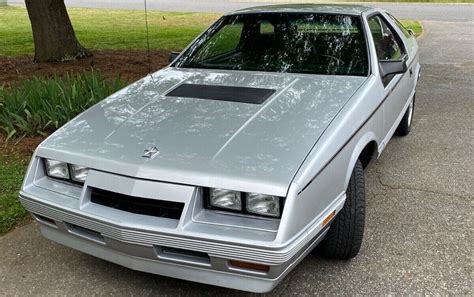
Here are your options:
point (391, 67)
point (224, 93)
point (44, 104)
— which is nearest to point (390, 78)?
point (391, 67)

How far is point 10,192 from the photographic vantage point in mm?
3723

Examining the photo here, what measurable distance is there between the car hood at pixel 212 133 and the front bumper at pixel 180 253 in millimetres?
262

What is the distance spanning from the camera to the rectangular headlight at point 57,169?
2.59m

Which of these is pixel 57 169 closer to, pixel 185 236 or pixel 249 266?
pixel 185 236

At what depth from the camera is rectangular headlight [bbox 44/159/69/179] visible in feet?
8.50

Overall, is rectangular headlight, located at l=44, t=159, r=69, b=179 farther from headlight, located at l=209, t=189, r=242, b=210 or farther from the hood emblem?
headlight, located at l=209, t=189, r=242, b=210

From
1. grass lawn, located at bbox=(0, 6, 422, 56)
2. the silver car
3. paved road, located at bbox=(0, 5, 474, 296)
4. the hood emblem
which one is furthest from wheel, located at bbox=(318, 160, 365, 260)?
grass lawn, located at bbox=(0, 6, 422, 56)

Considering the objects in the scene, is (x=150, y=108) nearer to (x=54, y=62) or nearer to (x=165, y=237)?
(x=165, y=237)

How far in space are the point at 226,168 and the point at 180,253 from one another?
445mm

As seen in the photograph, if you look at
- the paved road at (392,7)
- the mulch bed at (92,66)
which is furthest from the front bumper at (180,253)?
the paved road at (392,7)

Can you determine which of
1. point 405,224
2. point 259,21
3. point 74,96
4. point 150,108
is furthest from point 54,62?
point 405,224

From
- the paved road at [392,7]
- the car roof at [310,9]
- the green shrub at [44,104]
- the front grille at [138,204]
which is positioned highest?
the car roof at [310,9]

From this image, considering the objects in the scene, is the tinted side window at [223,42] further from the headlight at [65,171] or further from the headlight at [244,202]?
the headlight at [244,202]

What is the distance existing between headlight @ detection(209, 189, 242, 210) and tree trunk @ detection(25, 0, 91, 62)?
640 cm
